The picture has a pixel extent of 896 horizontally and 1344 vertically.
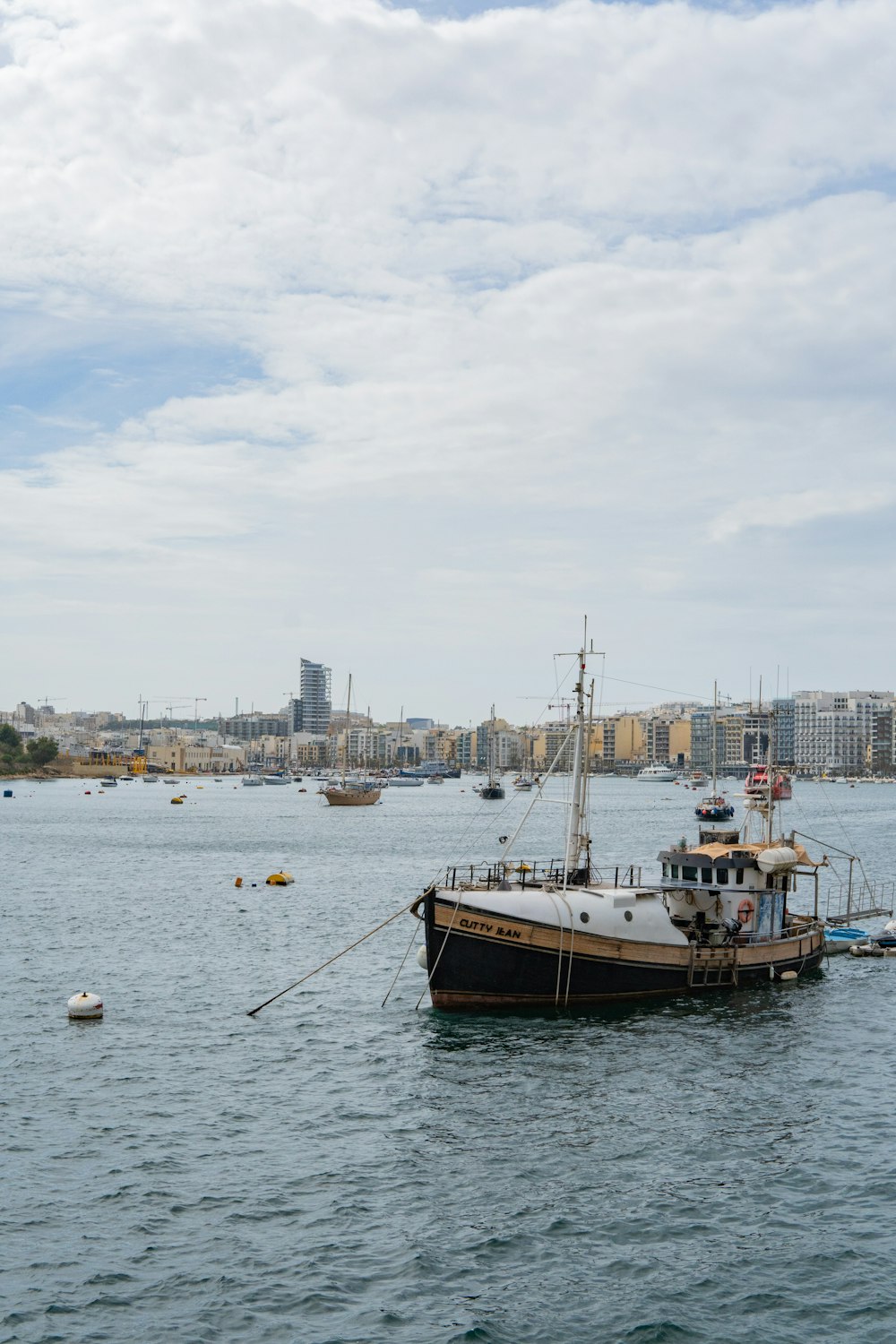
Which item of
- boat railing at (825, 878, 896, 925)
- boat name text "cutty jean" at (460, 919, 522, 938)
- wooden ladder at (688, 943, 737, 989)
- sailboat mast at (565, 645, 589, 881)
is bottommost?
boat railing at (825, 878, 896, 925)

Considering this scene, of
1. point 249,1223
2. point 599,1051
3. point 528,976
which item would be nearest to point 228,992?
point 528,976

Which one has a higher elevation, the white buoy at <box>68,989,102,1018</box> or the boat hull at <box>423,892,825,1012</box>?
the boat hull at <box>423,892,825,1012</box>

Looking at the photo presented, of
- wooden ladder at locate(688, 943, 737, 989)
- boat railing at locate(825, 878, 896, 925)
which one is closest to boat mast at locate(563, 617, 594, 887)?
wooden ladder at locate(688, 943, 737, 989)

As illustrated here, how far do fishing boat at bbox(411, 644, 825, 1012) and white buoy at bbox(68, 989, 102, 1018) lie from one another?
11353 millimetres

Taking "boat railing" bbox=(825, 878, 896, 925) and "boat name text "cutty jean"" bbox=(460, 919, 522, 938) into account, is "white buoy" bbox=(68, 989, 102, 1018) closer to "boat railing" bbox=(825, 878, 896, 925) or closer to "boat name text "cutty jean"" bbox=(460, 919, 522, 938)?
"boat name text "cutty jean"" bbox=(460, 919, 522, 938)

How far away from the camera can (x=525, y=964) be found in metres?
41.8

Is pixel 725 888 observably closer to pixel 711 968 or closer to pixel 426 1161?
pixel 711 968

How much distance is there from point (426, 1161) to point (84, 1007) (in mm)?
17689

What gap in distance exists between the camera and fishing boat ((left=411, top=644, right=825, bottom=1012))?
41375 mm

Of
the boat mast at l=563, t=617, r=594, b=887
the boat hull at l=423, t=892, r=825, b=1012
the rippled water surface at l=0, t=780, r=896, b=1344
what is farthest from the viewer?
the boat mast at l=563, t=617, r=594, b=887

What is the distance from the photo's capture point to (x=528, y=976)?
41.9 m

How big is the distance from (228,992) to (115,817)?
428 ft

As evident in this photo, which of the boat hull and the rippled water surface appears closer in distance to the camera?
the rippled water surface

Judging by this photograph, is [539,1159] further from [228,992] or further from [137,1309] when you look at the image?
[228,992]
